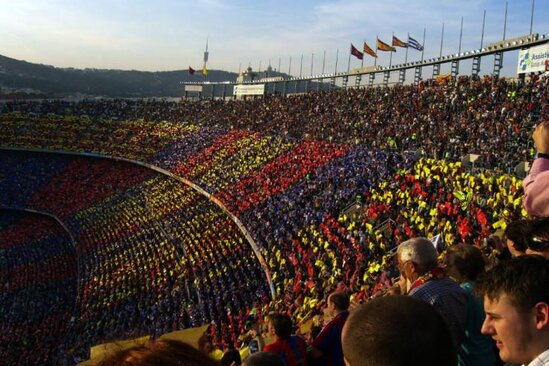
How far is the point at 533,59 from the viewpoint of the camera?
27.0 metres

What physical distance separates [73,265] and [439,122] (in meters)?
22.5

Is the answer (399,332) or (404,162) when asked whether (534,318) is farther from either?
(404,162)

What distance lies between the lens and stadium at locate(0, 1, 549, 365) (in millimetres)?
15945

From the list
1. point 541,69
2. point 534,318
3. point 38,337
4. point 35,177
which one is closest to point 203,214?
point 38,337

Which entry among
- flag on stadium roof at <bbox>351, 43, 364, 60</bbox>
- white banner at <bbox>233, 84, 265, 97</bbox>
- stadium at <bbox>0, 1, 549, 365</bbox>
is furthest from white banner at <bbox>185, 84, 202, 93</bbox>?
flag on stadium roof at <bbox>351, 43, 364, 60</bbox>

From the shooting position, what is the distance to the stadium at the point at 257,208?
1595 centimetres

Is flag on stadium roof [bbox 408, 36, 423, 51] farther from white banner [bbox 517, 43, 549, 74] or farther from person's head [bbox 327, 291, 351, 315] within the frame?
person's head [bbox 327, 291, 351, 315]

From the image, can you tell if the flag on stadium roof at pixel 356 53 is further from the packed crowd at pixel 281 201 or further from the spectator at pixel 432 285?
the spectator at pixel 432 285

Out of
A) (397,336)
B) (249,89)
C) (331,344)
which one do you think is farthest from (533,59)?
(249,89)

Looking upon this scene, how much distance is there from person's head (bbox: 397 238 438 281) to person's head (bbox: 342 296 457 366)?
1840mm

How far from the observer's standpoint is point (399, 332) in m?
1.92

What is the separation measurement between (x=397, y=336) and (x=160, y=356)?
2.88 ft

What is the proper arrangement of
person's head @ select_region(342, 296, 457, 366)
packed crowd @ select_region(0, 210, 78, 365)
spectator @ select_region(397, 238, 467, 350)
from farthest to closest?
packed crowd @ select_region(0, 210, 78, 365), spectator @ select_region(397, 238, 467, 350), person's head @ select_region(342, 296, 457, 366)

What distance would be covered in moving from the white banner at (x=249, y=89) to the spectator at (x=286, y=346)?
167 ft
